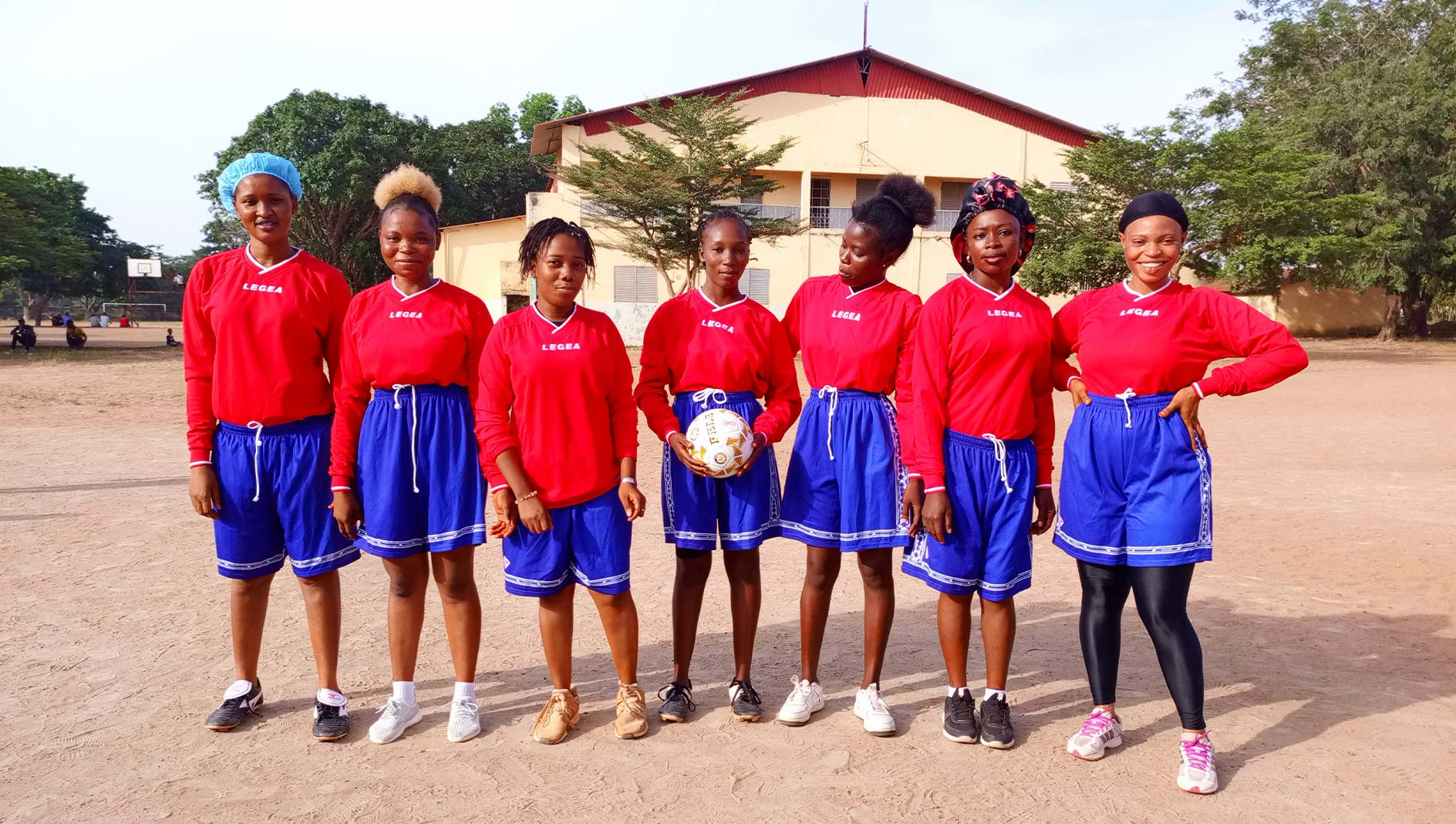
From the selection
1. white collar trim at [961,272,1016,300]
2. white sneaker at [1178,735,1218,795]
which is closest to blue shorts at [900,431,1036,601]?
white collar trim at [961,272,1016,300]

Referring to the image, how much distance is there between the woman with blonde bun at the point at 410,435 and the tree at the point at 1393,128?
27909 mm

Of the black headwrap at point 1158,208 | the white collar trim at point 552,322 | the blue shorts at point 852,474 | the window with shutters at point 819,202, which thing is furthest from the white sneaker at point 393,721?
the window with shutters at point 819,202

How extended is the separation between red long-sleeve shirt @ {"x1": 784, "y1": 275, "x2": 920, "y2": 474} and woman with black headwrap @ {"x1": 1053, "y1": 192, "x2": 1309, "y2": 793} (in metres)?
0.60

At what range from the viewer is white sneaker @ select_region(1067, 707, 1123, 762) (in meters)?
3.43

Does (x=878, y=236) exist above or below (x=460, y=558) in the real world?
above

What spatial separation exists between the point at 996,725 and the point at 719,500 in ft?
4.31

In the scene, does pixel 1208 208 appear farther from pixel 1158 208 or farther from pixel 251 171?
pixel 251 171

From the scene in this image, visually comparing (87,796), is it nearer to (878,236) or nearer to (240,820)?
(240,820)

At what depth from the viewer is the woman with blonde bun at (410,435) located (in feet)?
11.4

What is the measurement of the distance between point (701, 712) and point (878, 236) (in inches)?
78.7

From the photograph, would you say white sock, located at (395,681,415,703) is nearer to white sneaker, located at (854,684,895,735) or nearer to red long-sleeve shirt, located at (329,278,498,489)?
red long-sleeve shirt, located at (329,278,498,489)

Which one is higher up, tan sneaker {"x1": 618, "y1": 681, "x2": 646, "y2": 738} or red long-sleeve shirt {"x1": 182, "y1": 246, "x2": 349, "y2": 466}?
red long-sleeve shirt {"x1": 182, "y1": 246, "x2": 349, "y2": 466}

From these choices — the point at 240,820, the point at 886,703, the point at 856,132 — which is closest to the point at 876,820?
the point at 886,703

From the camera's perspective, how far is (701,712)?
12.6 ft
